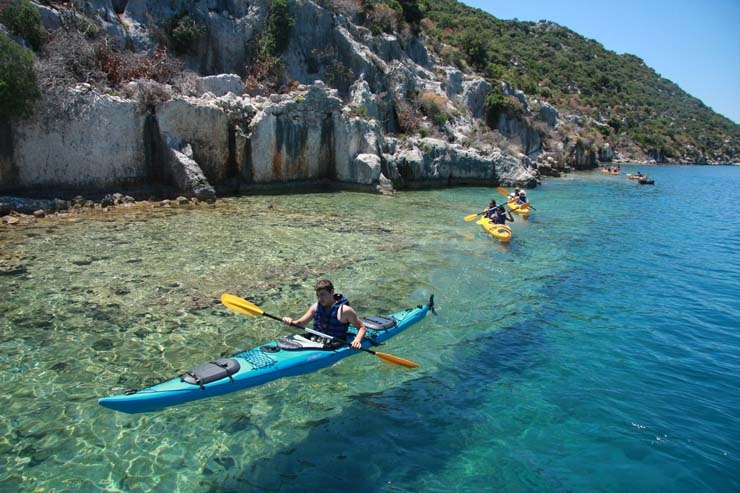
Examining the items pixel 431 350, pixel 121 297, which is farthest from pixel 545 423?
pixel 121 297

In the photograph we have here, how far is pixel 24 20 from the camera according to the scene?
58.9 ft

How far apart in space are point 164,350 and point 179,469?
278 centimetres

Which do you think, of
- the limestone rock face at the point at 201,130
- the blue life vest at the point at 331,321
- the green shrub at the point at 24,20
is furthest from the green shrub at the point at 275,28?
the blue life vest at the point at 331,321

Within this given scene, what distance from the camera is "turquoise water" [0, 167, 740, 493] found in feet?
17.5

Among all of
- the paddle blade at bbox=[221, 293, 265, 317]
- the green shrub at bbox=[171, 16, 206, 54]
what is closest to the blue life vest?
the paddle blade at bbox=[221, 293, 265, 317]

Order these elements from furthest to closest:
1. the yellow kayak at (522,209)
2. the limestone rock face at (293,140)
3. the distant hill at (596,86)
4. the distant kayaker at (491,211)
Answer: the distant hill at (596,86) → the limestone rock face at (293,140) → the yellow kayak at (522,209) → the distant kayaker at (491,211)

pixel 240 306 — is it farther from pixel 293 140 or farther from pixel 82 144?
pixel 293 140

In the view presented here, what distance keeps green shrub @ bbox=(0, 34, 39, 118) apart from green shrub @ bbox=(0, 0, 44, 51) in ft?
9.50

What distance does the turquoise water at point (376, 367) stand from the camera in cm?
535

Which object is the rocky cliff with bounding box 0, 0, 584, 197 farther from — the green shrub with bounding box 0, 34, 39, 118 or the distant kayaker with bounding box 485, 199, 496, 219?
the distant kayaker with bounding box 485, 199, 496, 219

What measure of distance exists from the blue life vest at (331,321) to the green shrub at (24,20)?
60.4 feet

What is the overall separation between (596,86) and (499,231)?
292ft

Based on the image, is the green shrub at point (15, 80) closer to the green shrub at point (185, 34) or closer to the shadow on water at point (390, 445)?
the green shrub at point (185, 34)

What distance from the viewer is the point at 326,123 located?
24812 millimetres
